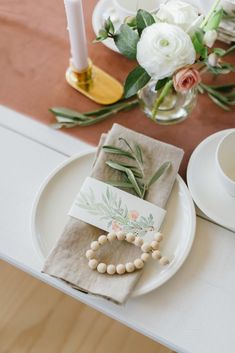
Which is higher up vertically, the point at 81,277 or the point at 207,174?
the point at 207,174

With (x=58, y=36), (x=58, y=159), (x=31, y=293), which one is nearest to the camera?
(x=58, y=159)

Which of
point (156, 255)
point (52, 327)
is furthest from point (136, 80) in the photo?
point (52, 327)

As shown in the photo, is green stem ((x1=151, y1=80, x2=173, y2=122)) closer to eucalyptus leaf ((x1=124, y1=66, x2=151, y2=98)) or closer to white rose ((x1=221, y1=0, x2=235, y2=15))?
eucalyptus leaf ((x1=124, y1=66, x2=151, y2=98))

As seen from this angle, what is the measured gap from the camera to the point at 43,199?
0.76 metres

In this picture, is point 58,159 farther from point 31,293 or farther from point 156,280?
point 31,293

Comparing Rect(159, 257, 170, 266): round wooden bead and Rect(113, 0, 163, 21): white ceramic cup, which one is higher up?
Rect(113, 0, 163, 21): white ceramic cup

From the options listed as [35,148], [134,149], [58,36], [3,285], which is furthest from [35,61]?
[3,285]

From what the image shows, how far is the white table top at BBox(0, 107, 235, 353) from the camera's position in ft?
2.20

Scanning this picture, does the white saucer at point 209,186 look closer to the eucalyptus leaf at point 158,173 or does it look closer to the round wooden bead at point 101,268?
the eucalyptus leaf at point 158,173

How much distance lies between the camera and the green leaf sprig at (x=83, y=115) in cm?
84

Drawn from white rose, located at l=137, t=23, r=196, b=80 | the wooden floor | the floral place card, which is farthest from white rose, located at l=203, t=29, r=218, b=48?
the wooden floor

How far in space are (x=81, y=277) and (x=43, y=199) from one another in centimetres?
15

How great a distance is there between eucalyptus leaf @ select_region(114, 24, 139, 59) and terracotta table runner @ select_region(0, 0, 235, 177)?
0.16 metres

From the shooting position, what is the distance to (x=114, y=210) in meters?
0.73
